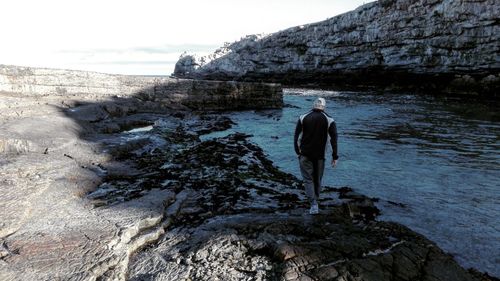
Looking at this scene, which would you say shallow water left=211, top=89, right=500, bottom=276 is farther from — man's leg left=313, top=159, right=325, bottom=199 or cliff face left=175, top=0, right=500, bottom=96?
cliff face left=175, top=0, right=500, bottom=96

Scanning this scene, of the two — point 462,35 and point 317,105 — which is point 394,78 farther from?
point 317,105

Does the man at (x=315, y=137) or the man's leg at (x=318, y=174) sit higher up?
the man at (x=315, y=137)

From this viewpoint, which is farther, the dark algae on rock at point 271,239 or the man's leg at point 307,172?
the man's leg at point 307,172

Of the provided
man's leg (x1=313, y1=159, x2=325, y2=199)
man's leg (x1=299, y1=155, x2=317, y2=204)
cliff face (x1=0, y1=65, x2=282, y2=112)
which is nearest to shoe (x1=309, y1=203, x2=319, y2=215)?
man's leg (x1=299, y1=155, x2=317, y2=204)

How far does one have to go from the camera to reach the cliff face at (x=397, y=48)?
34.9 meters

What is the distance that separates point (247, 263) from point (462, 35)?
3906 cm

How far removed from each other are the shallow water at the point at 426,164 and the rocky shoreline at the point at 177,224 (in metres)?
0.92

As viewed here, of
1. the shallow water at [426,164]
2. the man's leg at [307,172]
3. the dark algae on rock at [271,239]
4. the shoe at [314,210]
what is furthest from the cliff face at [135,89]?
the shoe at [314,210]

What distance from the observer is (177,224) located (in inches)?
281

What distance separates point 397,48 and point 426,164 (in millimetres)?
34200

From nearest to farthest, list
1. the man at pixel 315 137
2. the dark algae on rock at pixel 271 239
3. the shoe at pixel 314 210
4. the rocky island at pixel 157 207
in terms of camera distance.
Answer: the dark algae on rock at pixel 271 239 → the rocky island at pixel 157 207 → the shoe at pixel 314 210 → the man at pixel 315 137

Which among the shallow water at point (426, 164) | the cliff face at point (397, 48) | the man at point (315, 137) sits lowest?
the shallow water at point (426, 164)

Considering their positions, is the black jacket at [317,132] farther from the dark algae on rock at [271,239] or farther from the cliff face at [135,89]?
the cliff face at [135,89]

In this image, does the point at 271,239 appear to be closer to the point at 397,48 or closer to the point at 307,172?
the point at 307,172
